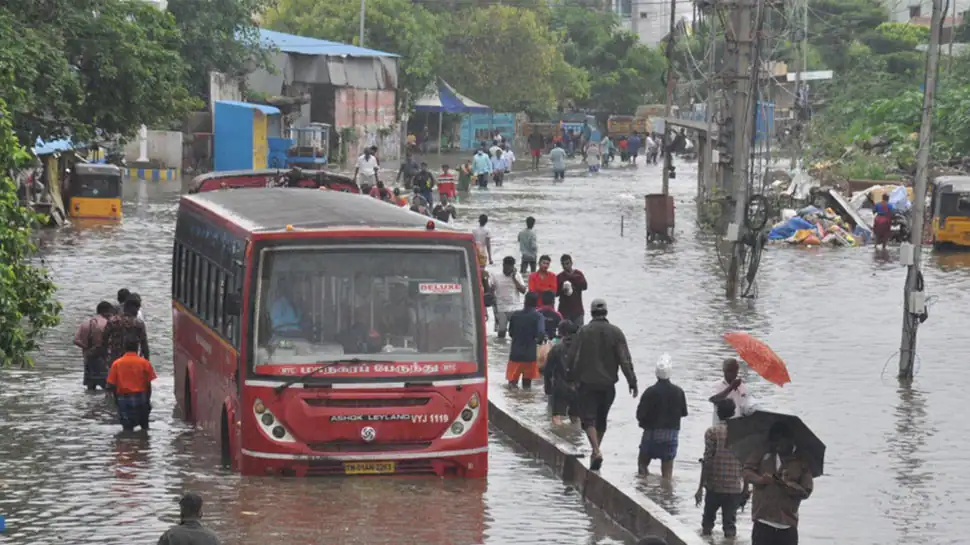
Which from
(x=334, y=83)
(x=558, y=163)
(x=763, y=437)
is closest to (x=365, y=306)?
(x=763, y=437)

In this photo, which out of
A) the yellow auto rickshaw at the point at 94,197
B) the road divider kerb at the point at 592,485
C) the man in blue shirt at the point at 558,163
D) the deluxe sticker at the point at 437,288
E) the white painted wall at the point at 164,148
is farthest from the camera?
the man in blue shirt at the point at 558,163

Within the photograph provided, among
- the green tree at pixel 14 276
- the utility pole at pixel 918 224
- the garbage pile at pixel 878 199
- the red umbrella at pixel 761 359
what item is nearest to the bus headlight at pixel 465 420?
the red umbrella at pixel 761 359

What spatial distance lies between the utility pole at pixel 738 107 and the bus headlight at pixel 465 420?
49.0 ft

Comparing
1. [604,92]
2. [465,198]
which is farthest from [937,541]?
[604,92]

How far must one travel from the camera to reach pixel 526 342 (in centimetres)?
2005

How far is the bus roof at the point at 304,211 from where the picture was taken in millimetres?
15562

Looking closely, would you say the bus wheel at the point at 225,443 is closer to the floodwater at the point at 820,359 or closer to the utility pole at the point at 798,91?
the floodwater at the point at 820,359

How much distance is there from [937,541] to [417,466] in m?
4.17

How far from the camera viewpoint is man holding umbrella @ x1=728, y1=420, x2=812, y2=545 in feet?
36.1

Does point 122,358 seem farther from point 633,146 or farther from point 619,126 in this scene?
point 619,126

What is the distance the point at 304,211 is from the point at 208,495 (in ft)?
9.05

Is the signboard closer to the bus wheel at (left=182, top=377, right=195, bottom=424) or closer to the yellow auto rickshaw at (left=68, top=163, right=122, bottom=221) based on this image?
the yellow auto rickshaw at (left=68, top=163, right=122, bottom=221)

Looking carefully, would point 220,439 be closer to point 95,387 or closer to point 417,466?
point 417,466

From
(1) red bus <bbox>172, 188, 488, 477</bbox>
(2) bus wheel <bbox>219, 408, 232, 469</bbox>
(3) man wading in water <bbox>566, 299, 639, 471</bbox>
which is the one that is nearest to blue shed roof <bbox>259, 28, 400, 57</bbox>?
(2) bus wheel <bbox>219, 408, 232, 469</bbox>
